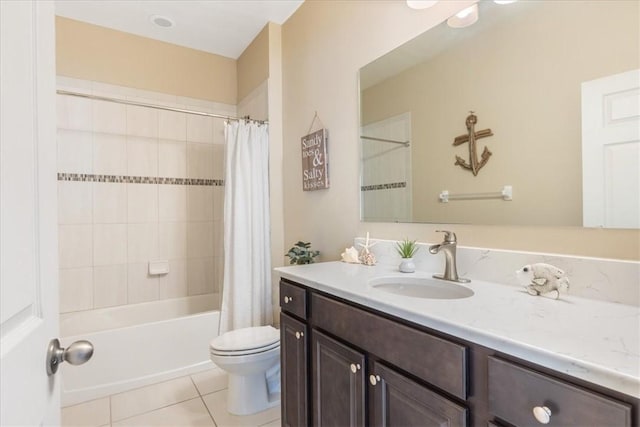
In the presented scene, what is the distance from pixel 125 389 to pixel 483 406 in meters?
2.29

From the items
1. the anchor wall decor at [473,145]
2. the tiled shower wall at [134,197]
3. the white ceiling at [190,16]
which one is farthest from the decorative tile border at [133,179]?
the anchor wall decor at [473,145]

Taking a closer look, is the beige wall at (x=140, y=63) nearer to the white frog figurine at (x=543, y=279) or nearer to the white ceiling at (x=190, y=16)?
the white ceiling at (x=190, y=16)


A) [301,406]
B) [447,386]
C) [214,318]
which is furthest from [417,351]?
[214,318]

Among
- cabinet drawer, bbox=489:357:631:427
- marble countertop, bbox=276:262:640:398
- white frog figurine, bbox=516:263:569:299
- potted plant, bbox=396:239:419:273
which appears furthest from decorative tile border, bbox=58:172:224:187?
cabinet drawer, bbox=489:357:631:427

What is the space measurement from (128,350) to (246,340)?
907 millimetres

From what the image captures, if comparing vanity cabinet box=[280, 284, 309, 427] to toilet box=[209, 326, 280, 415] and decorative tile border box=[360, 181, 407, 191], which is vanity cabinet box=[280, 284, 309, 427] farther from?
decorative tile border box=[360, 181, 407, 191]

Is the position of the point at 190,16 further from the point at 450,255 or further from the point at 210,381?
the point at 210,381

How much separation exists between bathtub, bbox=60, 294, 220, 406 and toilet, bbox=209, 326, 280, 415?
23.2 inches

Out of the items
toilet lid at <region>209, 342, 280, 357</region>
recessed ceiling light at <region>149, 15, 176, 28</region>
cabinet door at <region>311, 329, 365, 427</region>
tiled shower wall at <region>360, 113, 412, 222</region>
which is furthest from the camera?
recessed ceiling light at <region>149, 15, 176, 28</region>

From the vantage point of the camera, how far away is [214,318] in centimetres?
249

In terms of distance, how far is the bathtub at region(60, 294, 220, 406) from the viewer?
2.03m

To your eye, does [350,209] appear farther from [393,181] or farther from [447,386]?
[447,386]

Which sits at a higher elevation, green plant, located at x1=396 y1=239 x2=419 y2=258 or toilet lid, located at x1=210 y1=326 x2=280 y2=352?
green plant, located at x1=396 y1=239 x2=419 y2=258

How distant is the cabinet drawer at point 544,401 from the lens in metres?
0.54
